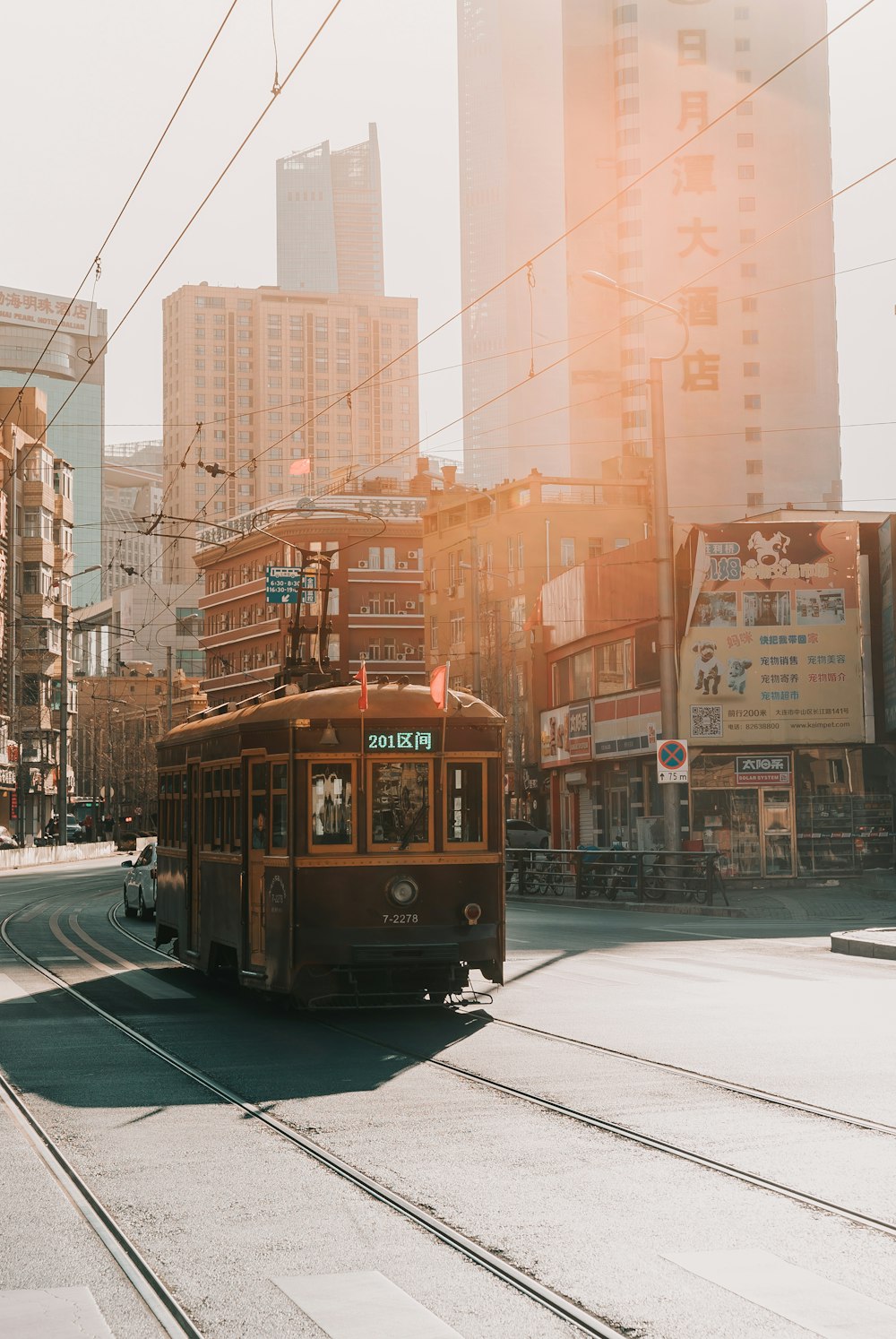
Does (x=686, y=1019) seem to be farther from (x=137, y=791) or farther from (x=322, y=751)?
(x=137, y=791)

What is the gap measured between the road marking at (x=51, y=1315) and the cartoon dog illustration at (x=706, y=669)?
113 feet

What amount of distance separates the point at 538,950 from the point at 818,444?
82.4m

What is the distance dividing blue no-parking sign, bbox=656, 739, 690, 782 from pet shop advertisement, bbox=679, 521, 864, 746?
1014 cm

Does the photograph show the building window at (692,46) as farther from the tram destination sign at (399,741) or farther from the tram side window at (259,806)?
the tram destination sign at (399,741)

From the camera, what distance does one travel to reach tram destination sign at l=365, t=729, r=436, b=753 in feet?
46.5

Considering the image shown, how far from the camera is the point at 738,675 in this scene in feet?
129

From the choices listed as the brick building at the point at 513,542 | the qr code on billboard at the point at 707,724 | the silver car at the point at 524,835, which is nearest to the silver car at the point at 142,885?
Answer: the qr code on billboard at the point at 707,724

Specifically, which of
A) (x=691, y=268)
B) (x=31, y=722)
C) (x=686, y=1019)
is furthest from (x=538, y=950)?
(x=691, y=268)

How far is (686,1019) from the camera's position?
46.3 feet

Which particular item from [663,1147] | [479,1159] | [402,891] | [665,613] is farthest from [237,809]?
[665,613]

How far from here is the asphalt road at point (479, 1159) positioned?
230 inches

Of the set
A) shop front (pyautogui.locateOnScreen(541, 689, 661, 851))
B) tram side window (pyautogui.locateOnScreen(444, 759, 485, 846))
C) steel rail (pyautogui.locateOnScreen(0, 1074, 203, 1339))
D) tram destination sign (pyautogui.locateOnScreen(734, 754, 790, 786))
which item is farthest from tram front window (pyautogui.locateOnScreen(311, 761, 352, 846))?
tram destination sign (pyautogui.locateOnScreen(734, 754, 790, 786))

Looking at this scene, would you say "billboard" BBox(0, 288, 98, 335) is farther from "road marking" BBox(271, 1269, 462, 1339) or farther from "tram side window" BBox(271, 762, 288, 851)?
"road marking" BBox(271, 1269, 462, 1339)

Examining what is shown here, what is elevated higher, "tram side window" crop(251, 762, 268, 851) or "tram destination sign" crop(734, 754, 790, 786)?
"tram destination sign" crop(734, 754, 790, 786)
